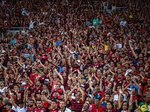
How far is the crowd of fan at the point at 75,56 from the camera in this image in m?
7.81

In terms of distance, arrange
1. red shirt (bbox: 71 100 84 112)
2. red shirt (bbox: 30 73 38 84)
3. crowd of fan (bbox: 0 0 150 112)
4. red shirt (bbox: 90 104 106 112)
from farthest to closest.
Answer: red shirt (bbox: 30 73 38 84)
crowd of fan (bbox: 0 0 150 112)
red shirt (bbox: 71 100 84 112)
red shirt (bbox: 90 104 106 112)

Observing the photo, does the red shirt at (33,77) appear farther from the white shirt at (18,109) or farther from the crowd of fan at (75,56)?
the white shirt at (18,109)

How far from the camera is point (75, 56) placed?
11016mm

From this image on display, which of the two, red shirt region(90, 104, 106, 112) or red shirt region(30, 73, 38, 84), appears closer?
red shirt region(90, 104, 106, 112)

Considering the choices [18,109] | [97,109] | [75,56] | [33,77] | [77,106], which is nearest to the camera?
[97,109]

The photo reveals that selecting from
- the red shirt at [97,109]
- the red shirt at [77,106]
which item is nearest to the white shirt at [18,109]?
the red shirt at [77,106]

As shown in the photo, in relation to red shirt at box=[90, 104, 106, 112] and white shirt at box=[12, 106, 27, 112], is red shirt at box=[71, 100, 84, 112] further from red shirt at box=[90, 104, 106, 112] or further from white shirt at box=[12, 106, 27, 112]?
white shirt at box=[12, 106, 27, 112]

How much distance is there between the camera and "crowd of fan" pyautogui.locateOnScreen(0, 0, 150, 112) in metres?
7.81

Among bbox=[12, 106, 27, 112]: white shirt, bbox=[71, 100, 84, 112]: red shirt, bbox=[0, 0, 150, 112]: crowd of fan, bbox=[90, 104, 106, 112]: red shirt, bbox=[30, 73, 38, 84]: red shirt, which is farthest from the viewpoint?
bbox=[30, 73, 38, 84]: red shirt

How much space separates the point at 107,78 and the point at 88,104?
1.53 m

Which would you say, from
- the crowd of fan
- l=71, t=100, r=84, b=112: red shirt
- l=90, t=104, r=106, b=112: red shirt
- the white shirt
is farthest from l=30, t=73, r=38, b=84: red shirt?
l=90, t=104, r=106, b=112: red shirt

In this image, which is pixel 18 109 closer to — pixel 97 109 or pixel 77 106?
pixel 77 106

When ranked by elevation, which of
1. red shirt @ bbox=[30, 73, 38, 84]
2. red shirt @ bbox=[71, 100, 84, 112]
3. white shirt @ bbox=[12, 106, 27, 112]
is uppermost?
red shirt @ bbox=[30, 73, 38, 84]

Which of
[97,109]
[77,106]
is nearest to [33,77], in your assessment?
[77,106]
